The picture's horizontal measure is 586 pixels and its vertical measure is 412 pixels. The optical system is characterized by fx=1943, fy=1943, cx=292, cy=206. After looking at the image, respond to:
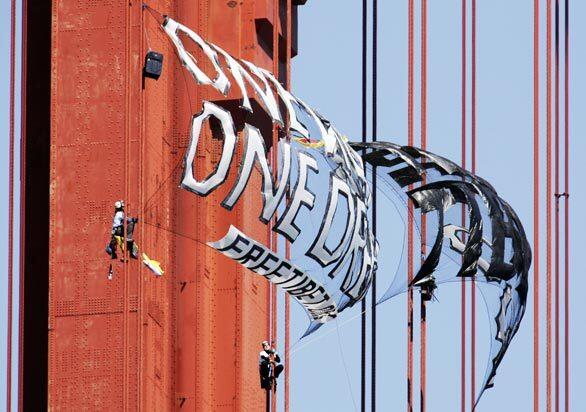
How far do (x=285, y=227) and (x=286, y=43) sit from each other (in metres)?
4.00

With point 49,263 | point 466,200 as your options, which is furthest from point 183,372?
point 466,200

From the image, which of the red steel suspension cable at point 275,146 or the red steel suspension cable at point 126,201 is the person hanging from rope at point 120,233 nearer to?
the red steel suspension cable at point 126,201

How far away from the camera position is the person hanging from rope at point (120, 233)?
65.9ft

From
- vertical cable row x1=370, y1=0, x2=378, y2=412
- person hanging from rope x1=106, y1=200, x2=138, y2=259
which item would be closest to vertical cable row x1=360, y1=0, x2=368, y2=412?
vertical cable row x1=370, y1=0, x2=378, y2=412

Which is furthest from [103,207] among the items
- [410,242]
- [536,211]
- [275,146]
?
[536,211]

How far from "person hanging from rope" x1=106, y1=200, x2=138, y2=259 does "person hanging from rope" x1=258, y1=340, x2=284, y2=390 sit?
281 centimetres

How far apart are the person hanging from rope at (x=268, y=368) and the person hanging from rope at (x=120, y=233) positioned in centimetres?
281

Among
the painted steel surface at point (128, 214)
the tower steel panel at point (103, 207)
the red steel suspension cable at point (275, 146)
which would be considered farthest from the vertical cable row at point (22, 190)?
the red steel suspension cable at point (275, 146)

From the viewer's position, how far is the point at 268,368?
22.5 m

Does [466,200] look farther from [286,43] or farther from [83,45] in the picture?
[83,45]

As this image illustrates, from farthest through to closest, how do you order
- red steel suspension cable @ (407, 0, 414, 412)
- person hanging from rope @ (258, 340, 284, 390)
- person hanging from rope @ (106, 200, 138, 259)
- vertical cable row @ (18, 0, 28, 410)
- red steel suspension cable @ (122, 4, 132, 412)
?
red steel suspension cable @ (407, 0, 414, 412), person hanging from rope @ (258, 340, 284, 390), vertical cable row @ (18, 0, 28, 410), red steel suspension cable @ (122, 4, 132, 412), person hanging from rope @ (106, 200, 138, 259)

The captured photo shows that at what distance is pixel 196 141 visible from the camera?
2002cm

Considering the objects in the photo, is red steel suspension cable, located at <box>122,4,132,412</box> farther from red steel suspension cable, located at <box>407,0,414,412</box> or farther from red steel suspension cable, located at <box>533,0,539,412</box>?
red steel suspension cable, located at <box>533,0,539,412</box>

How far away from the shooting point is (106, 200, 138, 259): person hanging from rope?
2008 centimetres
